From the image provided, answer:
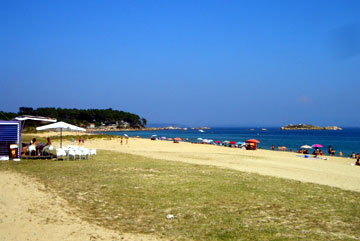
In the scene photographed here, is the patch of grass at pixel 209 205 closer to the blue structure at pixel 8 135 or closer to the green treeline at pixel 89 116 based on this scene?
the blue structure at pixel 8 135

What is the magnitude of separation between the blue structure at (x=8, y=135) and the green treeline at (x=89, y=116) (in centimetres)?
9621

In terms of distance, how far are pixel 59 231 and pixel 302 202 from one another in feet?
20.4

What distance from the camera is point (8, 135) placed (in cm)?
1655

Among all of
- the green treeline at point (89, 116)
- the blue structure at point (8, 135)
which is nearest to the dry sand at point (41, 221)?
the blue structure at point (8, 135)

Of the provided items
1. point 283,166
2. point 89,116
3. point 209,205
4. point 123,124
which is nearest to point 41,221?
point 209,205

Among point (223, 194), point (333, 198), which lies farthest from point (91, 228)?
point (333, 198)

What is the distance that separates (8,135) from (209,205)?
12.4 metres

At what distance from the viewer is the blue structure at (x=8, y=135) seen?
53.8 ft

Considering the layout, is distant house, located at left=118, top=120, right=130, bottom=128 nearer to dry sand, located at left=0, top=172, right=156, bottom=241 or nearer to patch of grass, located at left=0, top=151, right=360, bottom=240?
patch of grass, located at left=0, top=151, right=360, bottom=240

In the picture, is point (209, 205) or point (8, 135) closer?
point (209, 205)

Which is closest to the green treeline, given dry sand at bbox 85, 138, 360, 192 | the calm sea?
the calm sea

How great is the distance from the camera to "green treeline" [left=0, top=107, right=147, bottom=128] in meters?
119

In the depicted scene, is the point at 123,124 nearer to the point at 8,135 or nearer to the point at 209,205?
the point at 8,135

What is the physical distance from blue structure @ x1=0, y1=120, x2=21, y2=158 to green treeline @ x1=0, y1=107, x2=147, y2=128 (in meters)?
96.2
